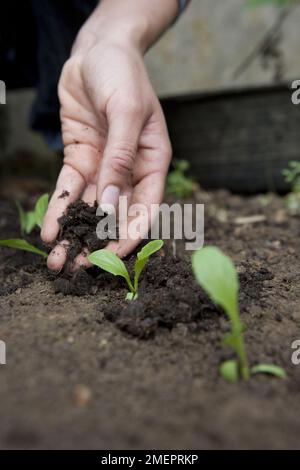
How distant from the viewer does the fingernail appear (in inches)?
60.8

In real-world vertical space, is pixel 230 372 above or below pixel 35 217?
below

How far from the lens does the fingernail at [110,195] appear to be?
154cm

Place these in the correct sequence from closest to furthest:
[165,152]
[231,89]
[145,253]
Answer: [145,253] < [165,152] < [231,89]

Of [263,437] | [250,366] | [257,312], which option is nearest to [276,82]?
[257,312]

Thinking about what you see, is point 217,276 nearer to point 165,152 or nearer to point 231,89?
point 165,152

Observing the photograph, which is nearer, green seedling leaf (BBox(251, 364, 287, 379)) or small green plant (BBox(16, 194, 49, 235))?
green seedling leaf (BBox(251, 364, 287, 379))

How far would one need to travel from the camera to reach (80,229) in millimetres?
1565

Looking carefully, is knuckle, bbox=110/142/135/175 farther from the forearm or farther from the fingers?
the forearm

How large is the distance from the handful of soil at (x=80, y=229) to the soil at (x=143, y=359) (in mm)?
19

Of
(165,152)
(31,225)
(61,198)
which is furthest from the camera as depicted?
(31,225)

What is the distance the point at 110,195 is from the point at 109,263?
0.26 m

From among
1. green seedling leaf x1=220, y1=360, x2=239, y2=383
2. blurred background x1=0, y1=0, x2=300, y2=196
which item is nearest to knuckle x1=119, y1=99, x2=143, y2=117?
green seedling leaf x1=220, y1=360, x2=239, y2=383

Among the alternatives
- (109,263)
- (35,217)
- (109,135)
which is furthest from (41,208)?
(109,263)

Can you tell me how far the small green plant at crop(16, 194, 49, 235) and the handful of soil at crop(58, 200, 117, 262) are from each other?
235mm
